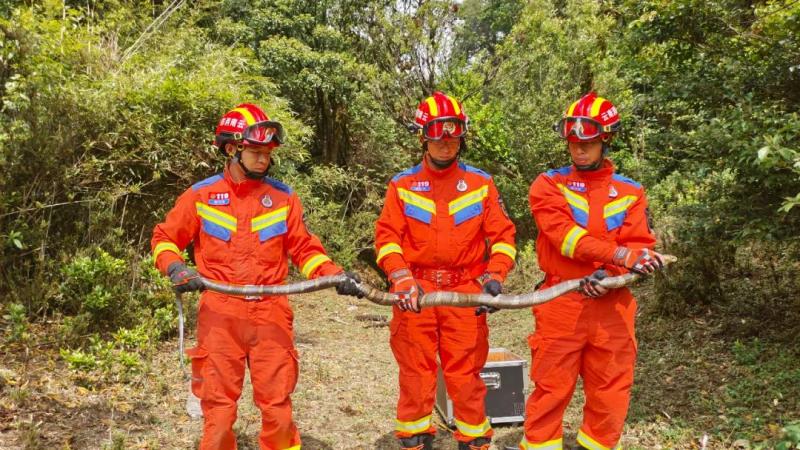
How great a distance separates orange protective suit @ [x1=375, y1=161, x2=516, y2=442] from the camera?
441 cm

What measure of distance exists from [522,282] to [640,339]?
17.6 ft

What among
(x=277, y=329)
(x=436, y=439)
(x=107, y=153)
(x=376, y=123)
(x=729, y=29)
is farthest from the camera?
(x=376, y=123)

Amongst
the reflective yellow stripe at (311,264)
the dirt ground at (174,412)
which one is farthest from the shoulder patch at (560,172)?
the dirt ground at (174,412)

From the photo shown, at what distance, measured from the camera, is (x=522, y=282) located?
43.4 feet

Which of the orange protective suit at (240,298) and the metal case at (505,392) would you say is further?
the metal case at (505,392)

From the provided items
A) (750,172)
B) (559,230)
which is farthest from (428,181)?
(750,172)

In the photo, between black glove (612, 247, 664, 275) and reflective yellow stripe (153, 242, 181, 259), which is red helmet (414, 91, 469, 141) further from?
reflective yellow stripe (153, 242, 181, 259)

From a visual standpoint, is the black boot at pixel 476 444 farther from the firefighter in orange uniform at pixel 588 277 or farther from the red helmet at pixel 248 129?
the red helmet at pixel 248 129

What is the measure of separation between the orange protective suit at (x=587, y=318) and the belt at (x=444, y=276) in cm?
54

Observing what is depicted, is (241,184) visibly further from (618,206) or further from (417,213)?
(618,206)

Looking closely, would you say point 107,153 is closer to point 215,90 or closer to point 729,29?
point 215,90

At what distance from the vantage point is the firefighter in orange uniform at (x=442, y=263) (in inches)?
174

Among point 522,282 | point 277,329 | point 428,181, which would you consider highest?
point 428,181

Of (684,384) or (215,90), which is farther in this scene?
(215,90)
